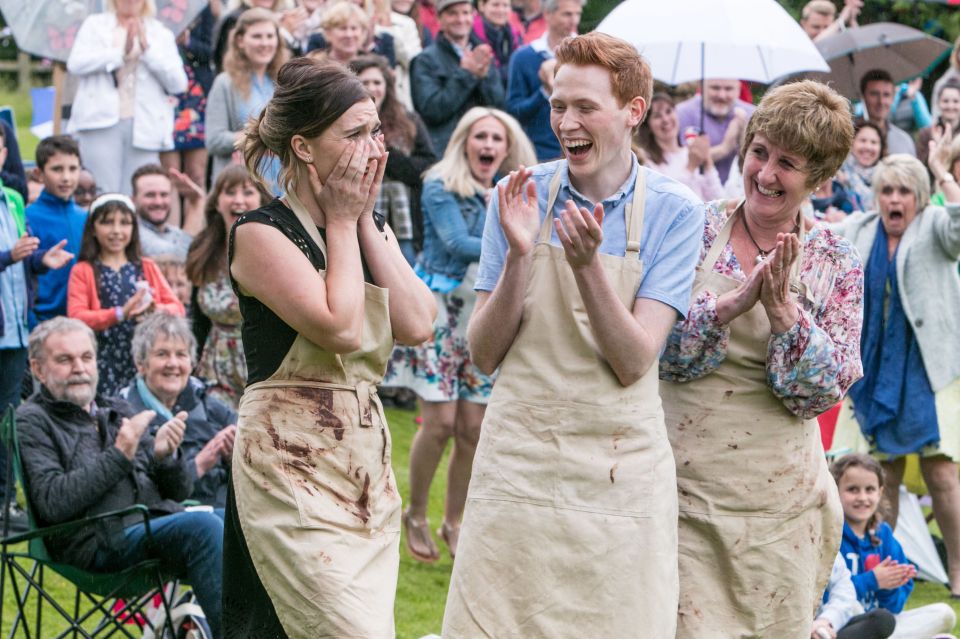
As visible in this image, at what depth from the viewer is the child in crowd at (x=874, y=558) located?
6418 millimetres

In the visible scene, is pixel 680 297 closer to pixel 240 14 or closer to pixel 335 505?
pixel 335 505

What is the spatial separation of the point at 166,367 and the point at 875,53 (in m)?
7.59

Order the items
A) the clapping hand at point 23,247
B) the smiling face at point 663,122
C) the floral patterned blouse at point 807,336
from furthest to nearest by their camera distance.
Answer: the smiling face at point 663,122, the clapping hand at point 23,247, the floral patterned blouse at point 807,336

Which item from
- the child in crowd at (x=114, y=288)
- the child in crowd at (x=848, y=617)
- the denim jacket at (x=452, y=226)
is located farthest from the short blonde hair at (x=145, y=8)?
the child in crowd at (x=848, y=617)

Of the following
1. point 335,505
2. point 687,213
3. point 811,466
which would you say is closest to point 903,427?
point 811,466

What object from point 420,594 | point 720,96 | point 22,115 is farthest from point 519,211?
point 22,115

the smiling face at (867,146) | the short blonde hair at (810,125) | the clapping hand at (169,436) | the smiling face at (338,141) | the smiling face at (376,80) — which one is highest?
the short blonde hair at (810,125)

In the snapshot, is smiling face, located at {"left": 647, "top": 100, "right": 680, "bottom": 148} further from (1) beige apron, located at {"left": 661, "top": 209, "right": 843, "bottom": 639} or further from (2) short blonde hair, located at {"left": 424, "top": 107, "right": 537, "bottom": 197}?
(1) beige apron, located at {"left": 661, "top": 209, "right": 843, "bottom": 639}

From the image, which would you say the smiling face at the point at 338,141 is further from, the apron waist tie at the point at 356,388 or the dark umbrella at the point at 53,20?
the dark umbrella at the point at 53,20

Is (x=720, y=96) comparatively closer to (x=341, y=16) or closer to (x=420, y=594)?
(x=341, y=16)

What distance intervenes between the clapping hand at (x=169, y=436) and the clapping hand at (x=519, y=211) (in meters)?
2.18

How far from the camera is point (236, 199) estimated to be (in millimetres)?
7648

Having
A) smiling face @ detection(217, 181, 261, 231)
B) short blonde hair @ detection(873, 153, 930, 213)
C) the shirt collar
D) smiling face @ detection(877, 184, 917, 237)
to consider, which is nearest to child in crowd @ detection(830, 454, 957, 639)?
smiling face @ detection(877, 184, 917, 237)

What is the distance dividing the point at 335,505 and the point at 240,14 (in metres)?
6.81
